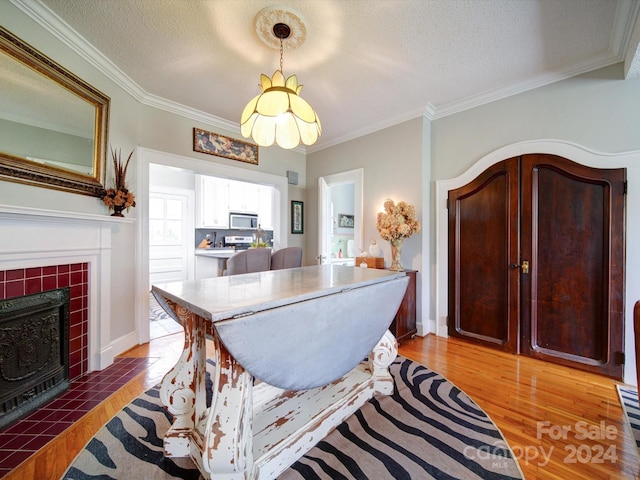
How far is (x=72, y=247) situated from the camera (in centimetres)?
192

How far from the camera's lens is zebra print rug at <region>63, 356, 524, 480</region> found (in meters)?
1.17

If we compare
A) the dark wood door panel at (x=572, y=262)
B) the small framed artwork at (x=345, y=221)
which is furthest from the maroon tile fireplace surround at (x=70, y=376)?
the small framed artwork at (x=345, y=221)

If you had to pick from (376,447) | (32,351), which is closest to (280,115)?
(376,447)

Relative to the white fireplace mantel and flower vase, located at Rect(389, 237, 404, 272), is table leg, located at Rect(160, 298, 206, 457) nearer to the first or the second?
the white fireplace mantel

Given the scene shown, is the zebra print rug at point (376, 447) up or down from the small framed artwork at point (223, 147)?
down

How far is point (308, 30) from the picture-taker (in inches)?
70.3

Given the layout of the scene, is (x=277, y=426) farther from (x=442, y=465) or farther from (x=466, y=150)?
(x=466, y=150)

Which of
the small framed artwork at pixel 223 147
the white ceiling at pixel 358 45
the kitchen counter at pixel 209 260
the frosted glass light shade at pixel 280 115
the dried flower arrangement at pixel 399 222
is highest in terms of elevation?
the white ceiling at pixel 358 45

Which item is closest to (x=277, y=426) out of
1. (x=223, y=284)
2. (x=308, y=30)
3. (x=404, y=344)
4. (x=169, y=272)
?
(x=223, y=284)

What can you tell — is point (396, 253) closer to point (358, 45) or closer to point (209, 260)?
point (358, 45)

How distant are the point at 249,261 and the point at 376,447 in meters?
2.03

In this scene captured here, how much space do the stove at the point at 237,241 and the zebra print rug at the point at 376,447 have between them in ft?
12.8

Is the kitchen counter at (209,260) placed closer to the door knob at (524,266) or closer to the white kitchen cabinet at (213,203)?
the white kitchen cabinet at (213,203)

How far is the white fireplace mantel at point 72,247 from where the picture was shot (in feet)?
5.12
